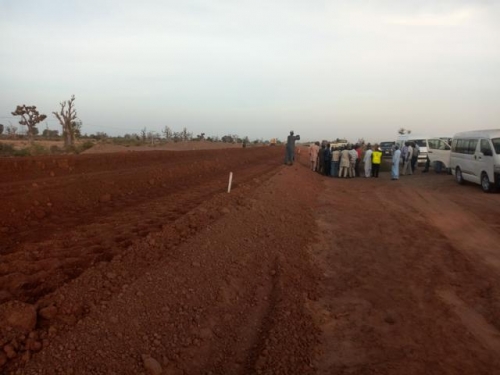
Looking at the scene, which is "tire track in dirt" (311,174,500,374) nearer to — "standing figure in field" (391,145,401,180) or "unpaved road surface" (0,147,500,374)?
"unpaved road surface" (0,147,500,374)

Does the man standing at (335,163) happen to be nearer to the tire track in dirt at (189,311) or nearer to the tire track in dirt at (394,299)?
the tire track in dirt at (394,299)

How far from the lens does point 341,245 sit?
29.7ft

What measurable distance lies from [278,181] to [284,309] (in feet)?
36.1

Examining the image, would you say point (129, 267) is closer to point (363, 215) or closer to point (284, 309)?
point (284, 309)

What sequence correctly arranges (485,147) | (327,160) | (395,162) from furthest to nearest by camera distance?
(327,160) < (395,162) < (485,147)

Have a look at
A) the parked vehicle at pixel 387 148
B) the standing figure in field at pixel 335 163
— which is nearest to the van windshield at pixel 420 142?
the parked vehicle at pixel 387 148

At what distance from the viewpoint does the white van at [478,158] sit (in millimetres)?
15945

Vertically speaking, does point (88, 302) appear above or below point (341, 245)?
above

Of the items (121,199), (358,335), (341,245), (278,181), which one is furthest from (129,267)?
(278,181)

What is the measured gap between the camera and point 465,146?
18734 mm

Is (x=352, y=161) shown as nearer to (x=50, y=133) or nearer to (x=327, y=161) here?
(x=327, y=161)

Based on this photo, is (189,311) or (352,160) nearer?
(189,311)

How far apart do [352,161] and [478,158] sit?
278 inches

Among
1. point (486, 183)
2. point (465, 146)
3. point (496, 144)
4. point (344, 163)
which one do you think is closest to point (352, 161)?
point (344, 163)
